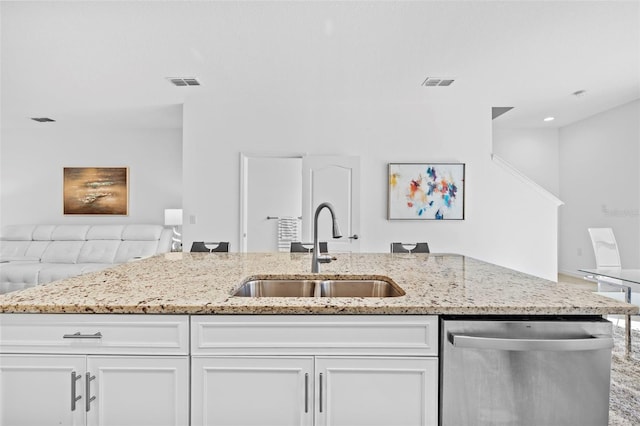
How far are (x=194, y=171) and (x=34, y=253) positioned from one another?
3040 millimetres

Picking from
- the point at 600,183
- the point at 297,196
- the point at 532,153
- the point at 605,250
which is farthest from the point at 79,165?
the point at 600,183

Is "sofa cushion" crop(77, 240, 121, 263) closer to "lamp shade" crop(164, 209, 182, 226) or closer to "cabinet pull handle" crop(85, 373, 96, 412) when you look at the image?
"lamp shade" crop(164, 209, 182, 226)

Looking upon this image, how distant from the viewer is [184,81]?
4.02 m

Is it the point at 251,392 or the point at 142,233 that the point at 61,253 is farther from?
the point at 251,392

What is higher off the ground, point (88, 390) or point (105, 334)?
point (105, 334)

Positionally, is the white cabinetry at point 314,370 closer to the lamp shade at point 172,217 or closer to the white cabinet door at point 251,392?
the white cabinet door at point 251,392

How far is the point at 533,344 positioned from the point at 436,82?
3515 mm

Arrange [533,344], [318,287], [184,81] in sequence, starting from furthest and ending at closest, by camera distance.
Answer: [184,81] < [318,287] < [533,344]

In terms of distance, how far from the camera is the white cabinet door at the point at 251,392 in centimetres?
115

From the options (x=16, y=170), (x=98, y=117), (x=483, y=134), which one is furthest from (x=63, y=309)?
(x=16, y=170)

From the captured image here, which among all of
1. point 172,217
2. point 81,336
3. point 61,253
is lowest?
point 61,253

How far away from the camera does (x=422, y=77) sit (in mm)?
3898

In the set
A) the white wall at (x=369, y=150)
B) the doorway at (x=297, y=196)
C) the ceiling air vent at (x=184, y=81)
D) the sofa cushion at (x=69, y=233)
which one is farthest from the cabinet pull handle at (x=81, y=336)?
the sofa cushion at (x=69, y=233)

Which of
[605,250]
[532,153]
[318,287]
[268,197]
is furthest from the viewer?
[532,153]
